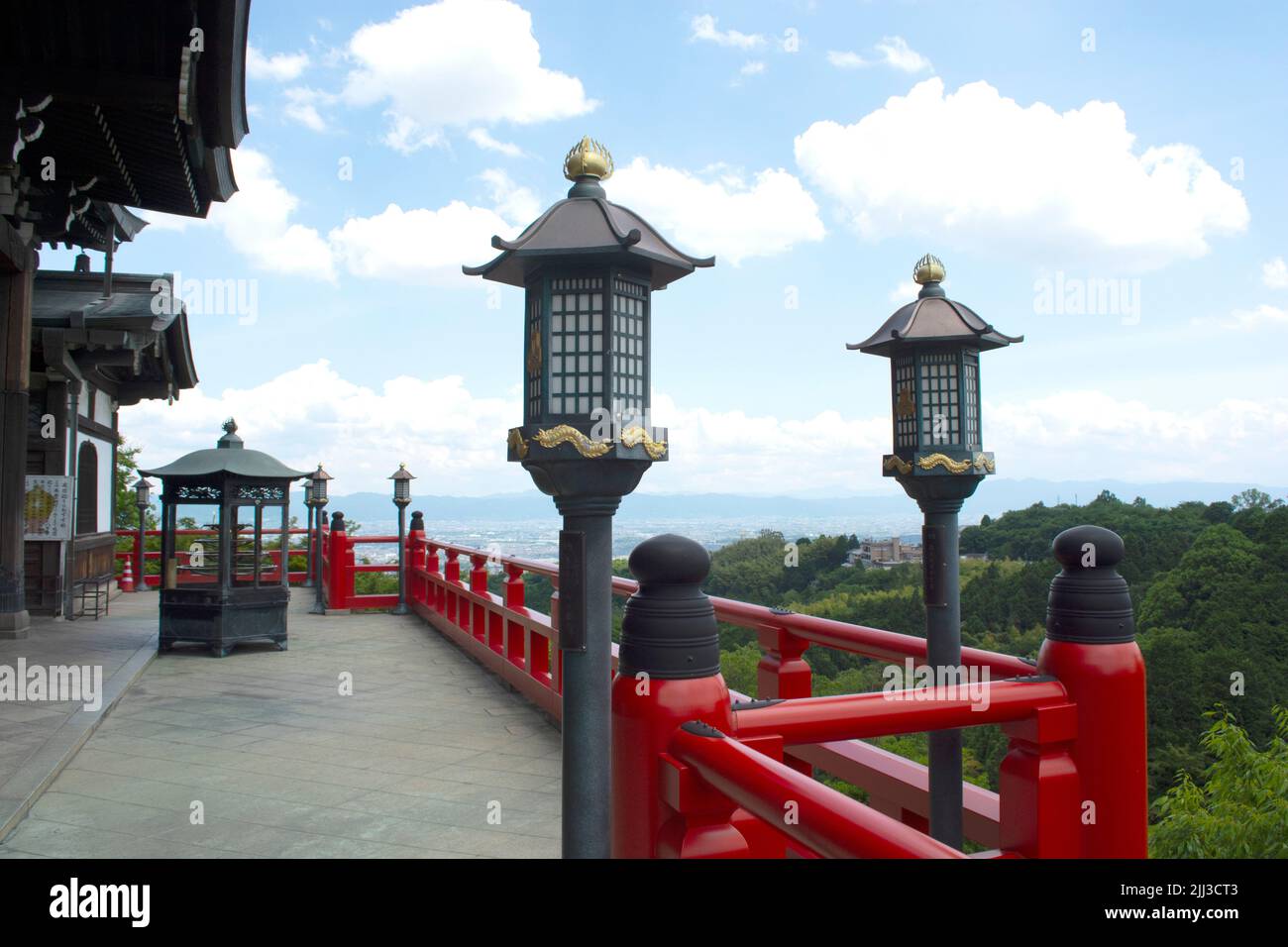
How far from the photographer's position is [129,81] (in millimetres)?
6297

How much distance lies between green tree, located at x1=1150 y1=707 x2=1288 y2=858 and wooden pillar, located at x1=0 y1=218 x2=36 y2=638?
442 inches

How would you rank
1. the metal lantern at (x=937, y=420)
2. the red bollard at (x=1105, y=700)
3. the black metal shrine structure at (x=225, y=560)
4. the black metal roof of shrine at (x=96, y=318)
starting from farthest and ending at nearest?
the black metal roof of shrine at (x=96, y=318), the black metal shrine structure at (x=225, y=560), the metal lantern at (x=937, y=420), the red bollard at (x=1105, y=700)

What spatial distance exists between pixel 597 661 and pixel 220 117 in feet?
18.8

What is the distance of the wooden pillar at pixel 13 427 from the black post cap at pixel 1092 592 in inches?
397

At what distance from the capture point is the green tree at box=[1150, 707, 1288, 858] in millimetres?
9023

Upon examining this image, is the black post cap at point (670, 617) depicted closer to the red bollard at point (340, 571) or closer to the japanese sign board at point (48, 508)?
the japanese sign board at point (48, 508)

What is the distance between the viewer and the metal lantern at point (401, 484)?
44.5 feet

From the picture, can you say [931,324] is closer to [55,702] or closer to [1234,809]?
[55,702]

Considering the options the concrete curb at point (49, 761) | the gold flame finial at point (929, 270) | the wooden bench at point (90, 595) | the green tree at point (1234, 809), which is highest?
the gold flame finial at point (929, 270)

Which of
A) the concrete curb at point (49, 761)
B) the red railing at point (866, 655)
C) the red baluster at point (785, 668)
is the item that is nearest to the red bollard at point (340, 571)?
the concrete curb at point (49, 761)

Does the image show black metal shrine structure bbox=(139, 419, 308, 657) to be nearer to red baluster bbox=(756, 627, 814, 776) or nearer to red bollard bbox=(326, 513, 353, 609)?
red bollard bbox=(326, 513, 353, 609)
